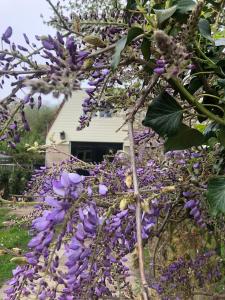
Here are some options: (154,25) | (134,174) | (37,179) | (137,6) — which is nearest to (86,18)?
(137,6)

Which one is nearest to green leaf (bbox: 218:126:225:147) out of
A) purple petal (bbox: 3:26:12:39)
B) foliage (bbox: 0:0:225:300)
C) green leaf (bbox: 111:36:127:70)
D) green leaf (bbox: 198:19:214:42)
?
foliage (bbox: 0:0:225:300)

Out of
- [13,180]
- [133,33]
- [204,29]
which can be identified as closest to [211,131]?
[204,29]

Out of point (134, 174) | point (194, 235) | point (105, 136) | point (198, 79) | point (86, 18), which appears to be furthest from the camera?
point (105, 136)

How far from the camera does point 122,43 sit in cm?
72

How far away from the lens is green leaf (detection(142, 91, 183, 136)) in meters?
0.83

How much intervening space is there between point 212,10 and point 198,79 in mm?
366

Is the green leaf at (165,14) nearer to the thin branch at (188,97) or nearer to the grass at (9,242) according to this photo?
the thin branch at (188,97)

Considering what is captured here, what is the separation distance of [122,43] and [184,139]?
266 millimetres

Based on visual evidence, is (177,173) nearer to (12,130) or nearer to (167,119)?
(167,119)

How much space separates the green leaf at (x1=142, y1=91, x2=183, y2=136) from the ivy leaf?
132 millimetres

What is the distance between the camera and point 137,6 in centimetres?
87

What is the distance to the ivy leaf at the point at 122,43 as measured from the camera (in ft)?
2.28

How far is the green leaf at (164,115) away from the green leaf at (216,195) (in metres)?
0.12

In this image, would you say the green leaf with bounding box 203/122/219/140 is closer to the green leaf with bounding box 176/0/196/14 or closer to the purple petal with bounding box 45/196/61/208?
the green leaf with bounding box 176/0/196/14
